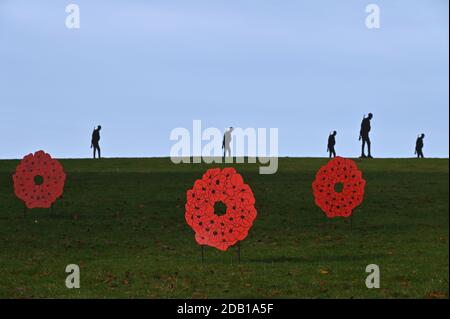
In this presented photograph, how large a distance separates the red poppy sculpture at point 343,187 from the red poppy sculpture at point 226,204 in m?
9.11

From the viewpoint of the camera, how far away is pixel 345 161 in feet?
118

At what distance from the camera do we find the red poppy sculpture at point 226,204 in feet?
89.4

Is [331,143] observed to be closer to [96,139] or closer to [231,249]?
[96,139]

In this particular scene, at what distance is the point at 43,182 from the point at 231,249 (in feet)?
38.1

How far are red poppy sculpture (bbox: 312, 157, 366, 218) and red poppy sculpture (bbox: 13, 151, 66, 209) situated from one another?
39.0 feet

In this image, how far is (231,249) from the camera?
→ 3198cm

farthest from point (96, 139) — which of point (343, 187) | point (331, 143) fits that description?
point (343, 187)

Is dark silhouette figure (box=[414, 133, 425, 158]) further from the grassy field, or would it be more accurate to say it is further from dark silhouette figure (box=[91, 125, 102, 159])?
dark silhouette figure (box=[91, 125, 102, 159])

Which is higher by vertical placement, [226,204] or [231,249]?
[226,204]

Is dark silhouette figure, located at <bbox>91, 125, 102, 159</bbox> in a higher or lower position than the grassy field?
higher

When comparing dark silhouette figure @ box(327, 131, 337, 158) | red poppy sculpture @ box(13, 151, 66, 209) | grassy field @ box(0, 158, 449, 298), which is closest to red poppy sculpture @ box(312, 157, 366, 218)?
grassy field @ box(0, 158, 449, 298)

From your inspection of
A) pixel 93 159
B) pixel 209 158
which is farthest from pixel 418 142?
pixel 93 159

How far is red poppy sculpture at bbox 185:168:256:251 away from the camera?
2725cm
